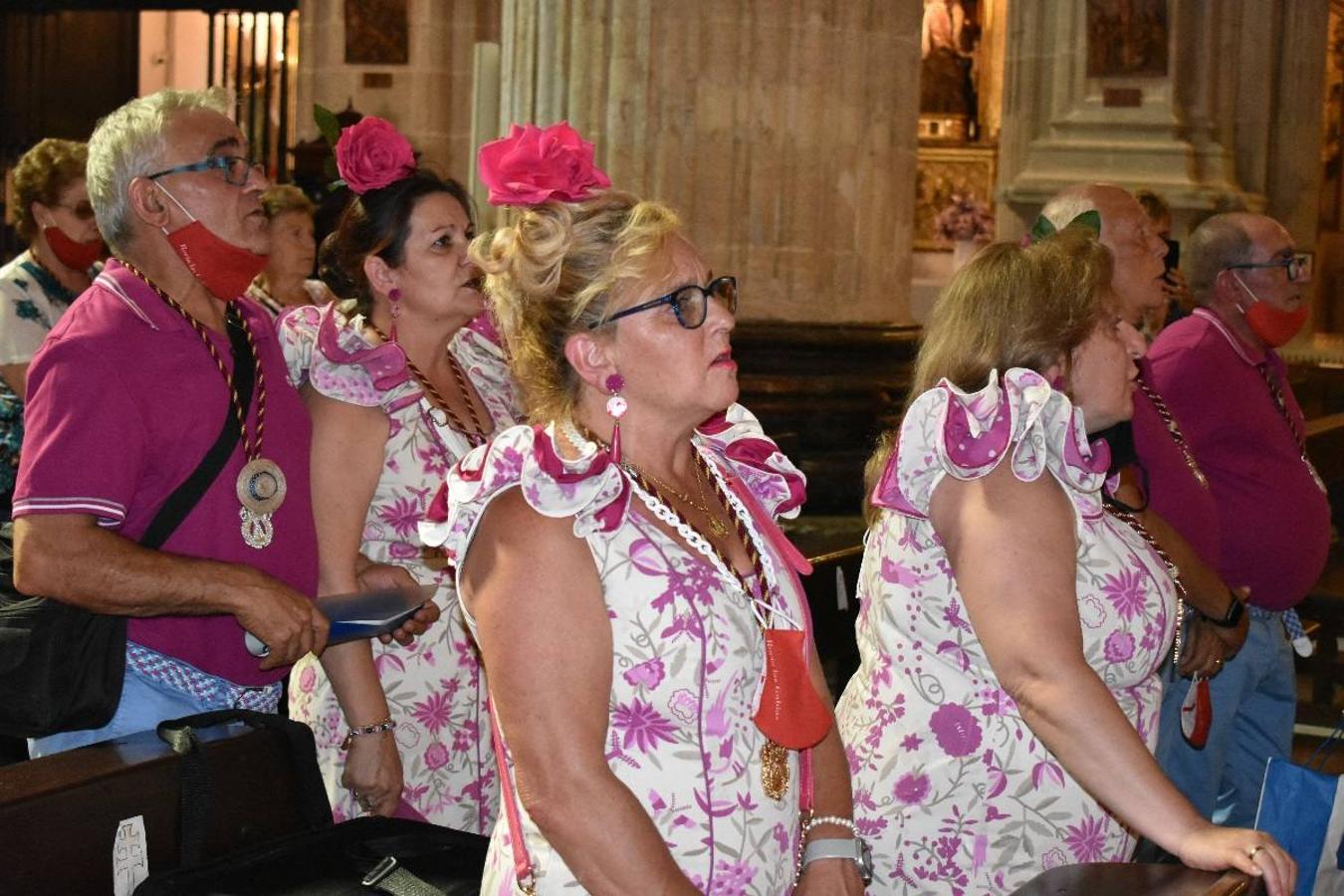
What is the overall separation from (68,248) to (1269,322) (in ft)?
10.9

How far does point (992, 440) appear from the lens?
2572 millimetres

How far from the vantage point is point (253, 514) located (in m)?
2.90

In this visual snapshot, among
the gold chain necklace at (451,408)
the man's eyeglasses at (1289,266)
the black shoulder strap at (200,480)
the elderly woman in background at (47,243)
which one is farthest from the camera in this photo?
the elderly woman in background at (47,243)

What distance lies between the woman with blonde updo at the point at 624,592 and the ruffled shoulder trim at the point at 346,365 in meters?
0.84

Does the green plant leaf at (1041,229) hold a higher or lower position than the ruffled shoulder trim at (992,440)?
higher

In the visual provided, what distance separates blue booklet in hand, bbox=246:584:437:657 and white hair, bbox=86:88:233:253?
68 centimetres

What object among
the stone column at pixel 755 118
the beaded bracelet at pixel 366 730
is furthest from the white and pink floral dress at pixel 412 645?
the stone column at pixel 755 118

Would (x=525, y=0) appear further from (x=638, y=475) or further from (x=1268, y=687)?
(x=638, y=475)

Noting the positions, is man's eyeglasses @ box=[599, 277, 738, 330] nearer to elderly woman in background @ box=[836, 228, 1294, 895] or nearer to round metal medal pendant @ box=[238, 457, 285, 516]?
elderly woman in background @ box=[836, 228, 1294, 895]

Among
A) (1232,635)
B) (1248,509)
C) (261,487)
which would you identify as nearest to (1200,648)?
(1232,635)

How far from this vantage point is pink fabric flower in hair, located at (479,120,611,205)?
2242mm

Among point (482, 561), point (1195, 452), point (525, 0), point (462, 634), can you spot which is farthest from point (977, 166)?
point (482, 561)

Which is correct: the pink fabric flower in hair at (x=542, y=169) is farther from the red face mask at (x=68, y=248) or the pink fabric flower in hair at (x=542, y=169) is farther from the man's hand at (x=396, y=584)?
the red face mask at (x=68, y=248)

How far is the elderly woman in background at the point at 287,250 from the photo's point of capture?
6078mm
